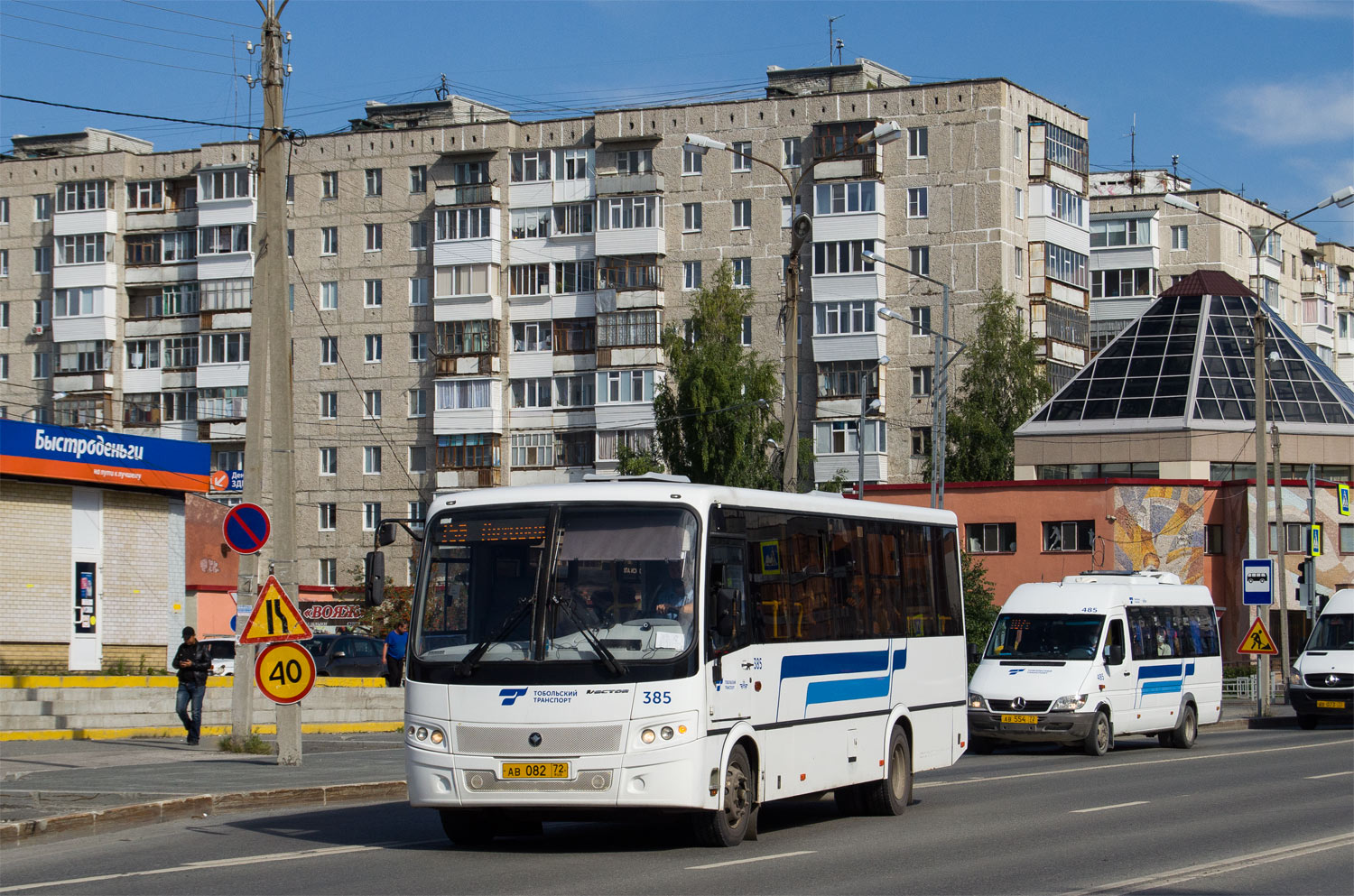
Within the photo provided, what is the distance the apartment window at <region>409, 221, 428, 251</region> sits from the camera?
78438mm

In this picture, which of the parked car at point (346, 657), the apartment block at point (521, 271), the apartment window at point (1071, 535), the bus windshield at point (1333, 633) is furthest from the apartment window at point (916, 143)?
the parked car at point (346, 657)

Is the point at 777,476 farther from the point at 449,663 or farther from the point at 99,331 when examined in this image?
the point at 449,663

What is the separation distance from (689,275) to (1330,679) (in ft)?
149

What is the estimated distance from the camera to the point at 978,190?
7106 cm

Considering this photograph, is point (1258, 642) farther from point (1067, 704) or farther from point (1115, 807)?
point (1115, 807)

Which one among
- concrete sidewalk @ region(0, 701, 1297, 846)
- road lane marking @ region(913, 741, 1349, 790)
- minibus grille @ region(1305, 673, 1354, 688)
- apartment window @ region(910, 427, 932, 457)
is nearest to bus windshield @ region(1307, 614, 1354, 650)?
minibus grille @ region(1305, 673, 1354, 688)

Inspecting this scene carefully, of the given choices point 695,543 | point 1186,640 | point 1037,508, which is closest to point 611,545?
point 695,543

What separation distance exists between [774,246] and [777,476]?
1014 centimetres

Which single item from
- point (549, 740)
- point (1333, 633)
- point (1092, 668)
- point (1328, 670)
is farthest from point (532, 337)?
point (549, 740)

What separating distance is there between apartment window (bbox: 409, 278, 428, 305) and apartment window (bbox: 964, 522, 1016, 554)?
95.8 ft

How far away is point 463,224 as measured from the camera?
76.8 m

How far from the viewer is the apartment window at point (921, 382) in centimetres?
7138

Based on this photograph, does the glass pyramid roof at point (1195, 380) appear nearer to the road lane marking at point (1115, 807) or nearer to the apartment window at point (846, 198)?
the apartment window at point (846, 198)

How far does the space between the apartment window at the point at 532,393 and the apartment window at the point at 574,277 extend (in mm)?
4026
